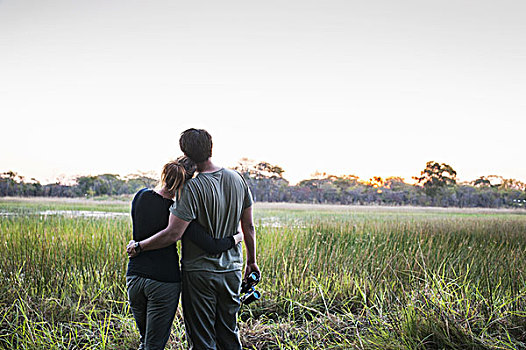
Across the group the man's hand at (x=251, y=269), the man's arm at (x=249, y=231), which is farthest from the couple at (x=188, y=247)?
the man's hand at (x=251, y=269)

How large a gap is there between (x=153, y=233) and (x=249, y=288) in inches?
34.3

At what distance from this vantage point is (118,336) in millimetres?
3863

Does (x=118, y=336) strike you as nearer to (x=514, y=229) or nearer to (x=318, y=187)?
(x=514, y=229)

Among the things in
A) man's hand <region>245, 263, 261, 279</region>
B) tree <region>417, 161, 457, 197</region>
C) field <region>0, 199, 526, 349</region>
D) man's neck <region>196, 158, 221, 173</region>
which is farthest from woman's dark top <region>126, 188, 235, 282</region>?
tree <region>417, 161, 457, 197</region>

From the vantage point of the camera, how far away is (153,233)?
286cm

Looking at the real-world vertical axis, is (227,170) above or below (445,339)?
above

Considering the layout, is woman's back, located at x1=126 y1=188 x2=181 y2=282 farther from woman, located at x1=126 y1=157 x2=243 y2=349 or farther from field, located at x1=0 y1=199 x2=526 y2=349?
field, located at x1=0 y1=199 x2=526 y2=349

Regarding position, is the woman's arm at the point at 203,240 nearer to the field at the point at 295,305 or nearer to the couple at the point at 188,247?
the couple at the point at 188,247

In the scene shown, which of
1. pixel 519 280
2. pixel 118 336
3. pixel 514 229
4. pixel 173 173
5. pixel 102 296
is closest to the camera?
pixel 173 173

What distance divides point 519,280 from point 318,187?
26.7 meters

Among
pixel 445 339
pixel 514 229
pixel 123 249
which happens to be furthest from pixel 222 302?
pixel 514 229

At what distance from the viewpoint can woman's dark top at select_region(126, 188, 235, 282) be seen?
2807 mm

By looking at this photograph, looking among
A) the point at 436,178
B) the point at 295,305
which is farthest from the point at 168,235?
the point at 436,178

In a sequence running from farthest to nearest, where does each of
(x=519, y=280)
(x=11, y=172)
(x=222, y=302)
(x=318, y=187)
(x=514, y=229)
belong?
1. (x=318, y=187)
2. (x=11, y=172)
3. (x=514, y=229)
4. (x=519, y=280)
5. (x=222, y=302)
